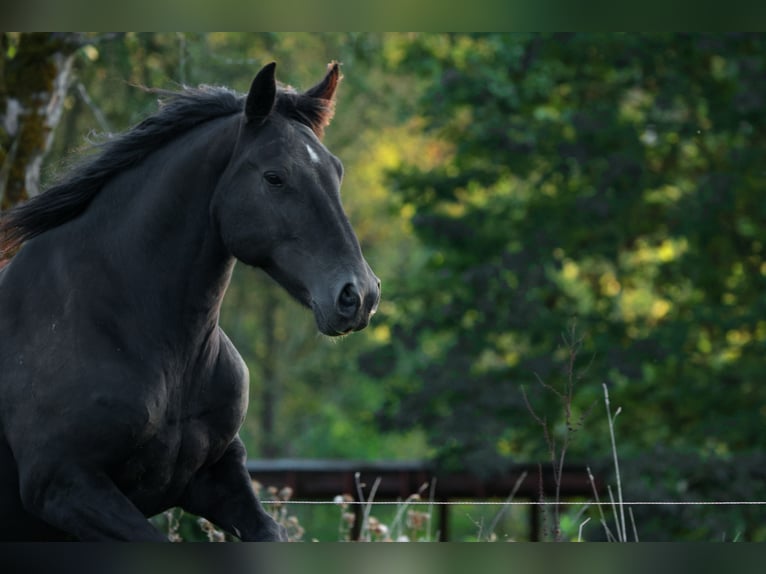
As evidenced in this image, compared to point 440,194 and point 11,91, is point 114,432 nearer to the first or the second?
point 11,91

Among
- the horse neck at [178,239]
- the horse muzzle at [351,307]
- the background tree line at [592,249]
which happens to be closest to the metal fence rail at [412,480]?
the background tree line at [592,249]

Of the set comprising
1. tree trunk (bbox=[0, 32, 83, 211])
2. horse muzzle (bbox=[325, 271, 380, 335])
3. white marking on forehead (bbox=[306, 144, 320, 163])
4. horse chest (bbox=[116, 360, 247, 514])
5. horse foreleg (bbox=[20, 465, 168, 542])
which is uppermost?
tree trunk (bbox=[0, 32, 83, 211])

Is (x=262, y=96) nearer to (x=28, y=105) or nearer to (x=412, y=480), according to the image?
(x=28, y=105)

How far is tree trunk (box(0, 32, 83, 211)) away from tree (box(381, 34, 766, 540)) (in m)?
6.85

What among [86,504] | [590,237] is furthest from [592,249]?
[86,504]

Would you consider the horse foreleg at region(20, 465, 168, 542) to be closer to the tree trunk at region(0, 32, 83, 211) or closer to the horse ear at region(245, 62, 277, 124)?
the horse ear at region(245, 62, 277, 124)

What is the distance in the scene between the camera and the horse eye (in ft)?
10.9

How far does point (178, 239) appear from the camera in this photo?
3.45m

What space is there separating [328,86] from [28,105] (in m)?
2.56

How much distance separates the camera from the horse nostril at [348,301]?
3.14 meters

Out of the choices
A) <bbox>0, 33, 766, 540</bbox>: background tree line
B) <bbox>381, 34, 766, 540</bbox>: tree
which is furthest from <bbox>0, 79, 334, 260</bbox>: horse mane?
<bbox>381, 34, 766, 540</bbox>: tree

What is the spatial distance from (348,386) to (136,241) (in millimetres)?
17865

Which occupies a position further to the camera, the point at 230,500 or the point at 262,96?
the point at 230,500

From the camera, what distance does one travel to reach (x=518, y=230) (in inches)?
496
